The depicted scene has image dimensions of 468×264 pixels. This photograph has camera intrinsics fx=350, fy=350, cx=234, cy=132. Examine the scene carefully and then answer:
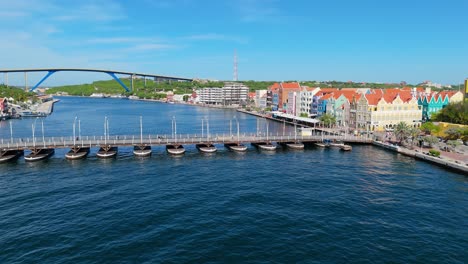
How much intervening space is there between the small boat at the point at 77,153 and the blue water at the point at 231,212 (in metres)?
2.06

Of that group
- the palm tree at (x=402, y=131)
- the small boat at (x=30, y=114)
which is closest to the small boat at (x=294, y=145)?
the palm tree at (x=402, y=131)

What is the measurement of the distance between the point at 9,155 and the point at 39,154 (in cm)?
488

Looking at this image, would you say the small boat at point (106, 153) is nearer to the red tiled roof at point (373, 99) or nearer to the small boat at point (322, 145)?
the small boat at point (322, 145)

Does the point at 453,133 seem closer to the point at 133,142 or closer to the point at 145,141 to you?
the point at 145,141

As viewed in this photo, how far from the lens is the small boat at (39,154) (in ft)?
200

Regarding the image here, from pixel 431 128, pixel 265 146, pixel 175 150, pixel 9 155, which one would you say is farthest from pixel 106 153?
pixel 431 128

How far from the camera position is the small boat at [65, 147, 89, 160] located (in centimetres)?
6250

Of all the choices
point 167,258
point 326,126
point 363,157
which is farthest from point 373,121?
point 167,258

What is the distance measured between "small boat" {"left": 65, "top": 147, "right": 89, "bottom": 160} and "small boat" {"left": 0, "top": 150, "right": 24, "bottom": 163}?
9017mm

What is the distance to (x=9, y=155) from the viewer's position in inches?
2463

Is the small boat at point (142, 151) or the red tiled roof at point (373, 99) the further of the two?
the red tiled roof at point (373, 99)

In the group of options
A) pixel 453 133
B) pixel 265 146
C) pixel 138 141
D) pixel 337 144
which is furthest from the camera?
pixel 337 144

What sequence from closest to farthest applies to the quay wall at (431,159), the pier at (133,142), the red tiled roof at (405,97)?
the quay wall at (431,159) → the pier at (133,142) → the red tiled roof at (405,97)

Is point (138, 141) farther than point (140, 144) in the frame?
Yes
